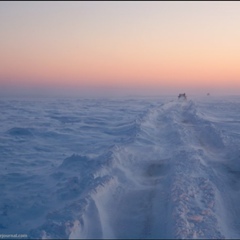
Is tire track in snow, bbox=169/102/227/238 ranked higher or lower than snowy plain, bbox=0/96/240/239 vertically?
higher

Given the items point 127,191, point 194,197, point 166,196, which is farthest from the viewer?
point 127,191

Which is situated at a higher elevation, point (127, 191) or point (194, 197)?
point (194, 197)

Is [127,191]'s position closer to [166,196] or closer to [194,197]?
[166,196]

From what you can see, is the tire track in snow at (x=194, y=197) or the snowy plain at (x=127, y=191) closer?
the tire track in snow at (x=194, y=197)

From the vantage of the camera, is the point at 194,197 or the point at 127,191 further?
the point at 127,191

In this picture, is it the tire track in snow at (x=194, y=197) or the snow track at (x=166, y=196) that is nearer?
the tire track in snow at (x=194, y=197)

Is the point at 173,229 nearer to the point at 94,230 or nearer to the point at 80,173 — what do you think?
the point at 94,230

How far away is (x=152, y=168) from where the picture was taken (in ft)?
Result: 27.5

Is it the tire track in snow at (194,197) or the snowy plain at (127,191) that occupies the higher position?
the tire track in snow at (194,197)

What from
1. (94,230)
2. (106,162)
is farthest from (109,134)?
(94,230)

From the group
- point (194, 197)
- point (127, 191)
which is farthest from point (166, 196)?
point (127, 191)

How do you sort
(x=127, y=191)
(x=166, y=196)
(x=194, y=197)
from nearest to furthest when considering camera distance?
1. (x=194, y=197)
2. (x=166, y=196)
3. (x=127, y=191)

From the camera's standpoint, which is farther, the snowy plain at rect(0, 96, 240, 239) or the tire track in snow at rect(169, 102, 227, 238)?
the snowy plain at rect(0, 96, 240, 239)

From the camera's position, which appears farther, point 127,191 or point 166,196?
point 127,191
